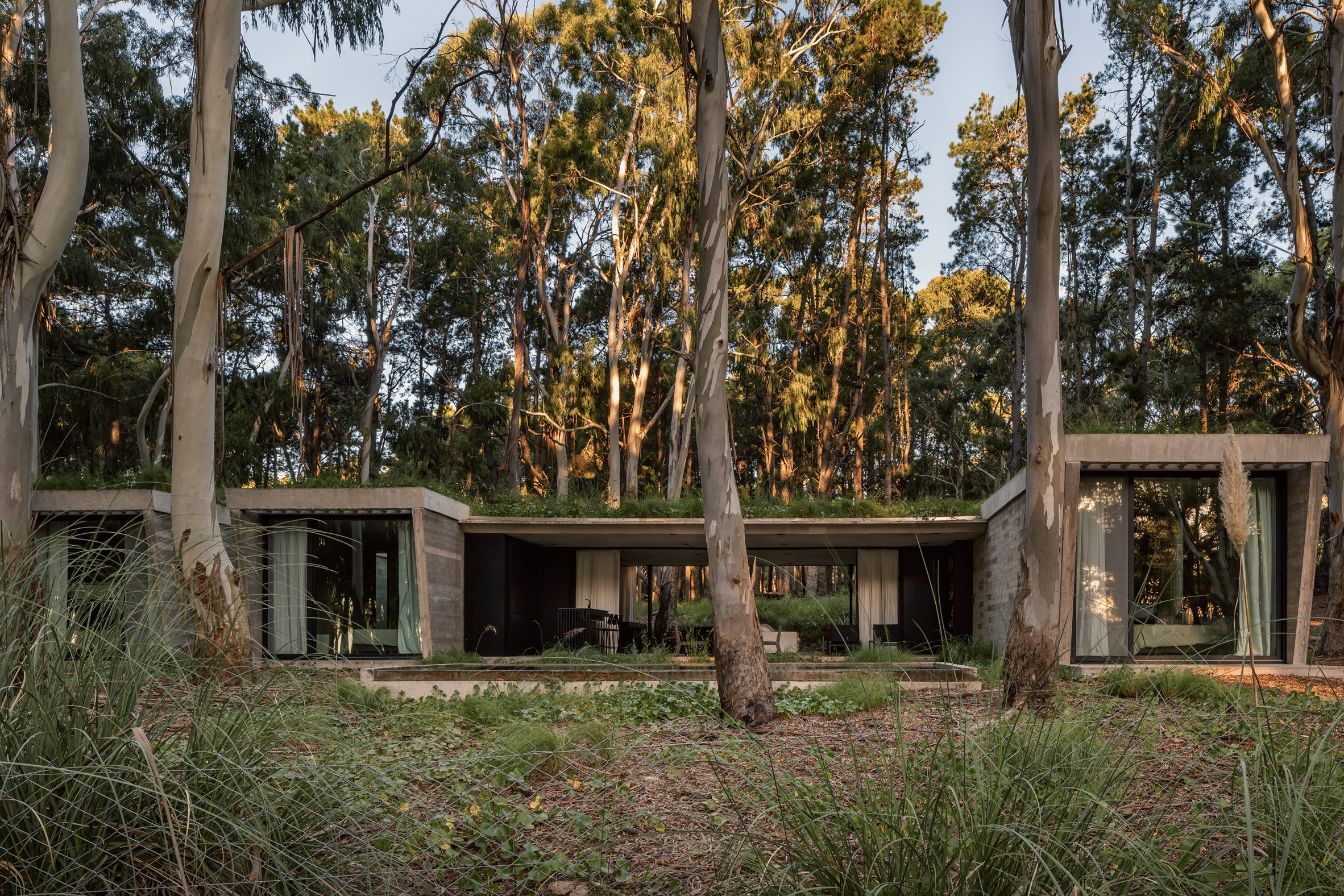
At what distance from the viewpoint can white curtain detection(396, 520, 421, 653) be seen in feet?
35.4

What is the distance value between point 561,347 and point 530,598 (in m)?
4.91

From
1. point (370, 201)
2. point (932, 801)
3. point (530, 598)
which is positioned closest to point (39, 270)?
point (932, 801)

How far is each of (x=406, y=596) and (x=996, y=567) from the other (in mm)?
6961

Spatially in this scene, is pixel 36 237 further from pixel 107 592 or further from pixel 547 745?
pixel 107 592

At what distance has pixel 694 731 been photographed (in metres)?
2.39


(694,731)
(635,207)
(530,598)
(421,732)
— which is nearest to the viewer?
(694,731)

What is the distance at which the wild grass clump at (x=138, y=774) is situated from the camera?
5.56ft

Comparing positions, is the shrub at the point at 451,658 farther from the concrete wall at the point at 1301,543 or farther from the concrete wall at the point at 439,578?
the concrete wall at the point at 1301,543

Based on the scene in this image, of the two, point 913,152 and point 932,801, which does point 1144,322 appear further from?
point 932,801

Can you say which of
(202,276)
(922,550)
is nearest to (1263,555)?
(922,550)

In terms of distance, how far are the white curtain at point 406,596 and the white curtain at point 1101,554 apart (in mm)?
7258

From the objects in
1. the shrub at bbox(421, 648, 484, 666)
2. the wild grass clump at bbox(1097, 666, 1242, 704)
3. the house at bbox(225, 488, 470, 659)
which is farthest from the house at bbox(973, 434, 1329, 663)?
the house at bbox(225, 488, 470, 659)

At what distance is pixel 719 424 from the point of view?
580cm

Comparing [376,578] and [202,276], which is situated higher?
[202,276]
